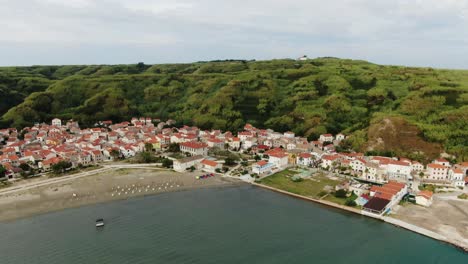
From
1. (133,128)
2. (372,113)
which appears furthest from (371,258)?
(133,128)

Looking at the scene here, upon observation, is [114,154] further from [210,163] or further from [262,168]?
[262,168]

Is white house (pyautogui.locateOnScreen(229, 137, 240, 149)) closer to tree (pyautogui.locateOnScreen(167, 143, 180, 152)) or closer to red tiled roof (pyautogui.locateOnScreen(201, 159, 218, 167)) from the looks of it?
tree (pyautogui.locateOnScreen(167, 143, 180, 152))

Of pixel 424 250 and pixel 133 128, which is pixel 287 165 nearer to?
pixel 424 250

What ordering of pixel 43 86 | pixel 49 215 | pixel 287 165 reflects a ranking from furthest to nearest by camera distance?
pixel 43 86 < pixel 287 165 < pixel 49 215

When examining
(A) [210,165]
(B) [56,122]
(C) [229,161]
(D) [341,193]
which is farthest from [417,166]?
(B) [56,122]

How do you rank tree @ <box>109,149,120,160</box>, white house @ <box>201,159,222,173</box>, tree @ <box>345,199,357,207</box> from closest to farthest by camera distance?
tree @ <box>345,199,357,207</box>
white house @ <box>201,159,222,173</box>
tree @ <box>109,149,120,160</box>

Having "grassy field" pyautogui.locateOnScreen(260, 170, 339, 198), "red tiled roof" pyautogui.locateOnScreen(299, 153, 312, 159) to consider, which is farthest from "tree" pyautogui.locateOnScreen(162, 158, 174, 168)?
"red tiled roof" pyautogui.locateOnScreen(299, 153, 312, 159)
